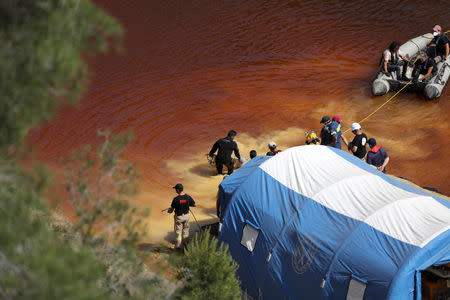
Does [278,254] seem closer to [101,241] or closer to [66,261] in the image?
[101,241]

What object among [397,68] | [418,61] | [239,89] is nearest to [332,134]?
[397,68]

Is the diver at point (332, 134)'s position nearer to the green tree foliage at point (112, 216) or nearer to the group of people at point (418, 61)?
the group of people at point (418, 61)

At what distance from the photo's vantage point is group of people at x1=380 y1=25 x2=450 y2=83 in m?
16.3

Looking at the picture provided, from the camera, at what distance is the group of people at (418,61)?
16344 mm

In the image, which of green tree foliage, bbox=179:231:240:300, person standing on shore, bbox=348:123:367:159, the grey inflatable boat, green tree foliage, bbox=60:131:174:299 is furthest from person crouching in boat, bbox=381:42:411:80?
green tree foliage, bbox=60:131:174:299

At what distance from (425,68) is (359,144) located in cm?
626

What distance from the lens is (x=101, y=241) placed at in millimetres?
5219

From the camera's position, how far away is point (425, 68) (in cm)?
1642

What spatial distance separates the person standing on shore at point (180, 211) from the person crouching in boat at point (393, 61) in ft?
31.6

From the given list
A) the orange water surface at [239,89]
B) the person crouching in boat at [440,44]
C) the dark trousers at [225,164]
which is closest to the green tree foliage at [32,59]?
the orange water surface at [239,89]

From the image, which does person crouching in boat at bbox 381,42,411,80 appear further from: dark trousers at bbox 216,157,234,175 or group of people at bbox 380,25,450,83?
dark trousers at bbox 216,157,234,175

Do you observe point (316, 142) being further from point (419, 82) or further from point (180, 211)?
point (419, 82)

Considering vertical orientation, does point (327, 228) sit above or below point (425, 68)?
below

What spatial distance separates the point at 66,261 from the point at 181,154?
1187 cm
